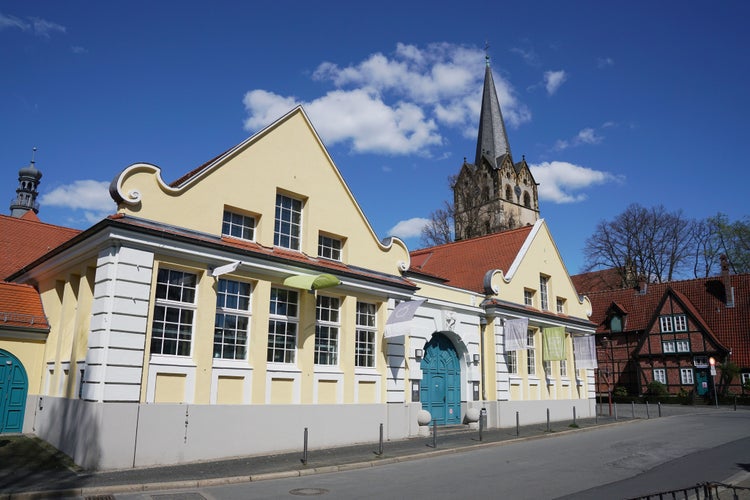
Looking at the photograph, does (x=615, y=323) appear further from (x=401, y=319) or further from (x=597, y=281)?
(x=401, y=319)

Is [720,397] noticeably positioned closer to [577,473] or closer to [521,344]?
[521,344]

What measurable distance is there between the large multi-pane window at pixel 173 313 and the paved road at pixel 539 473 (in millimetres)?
3798

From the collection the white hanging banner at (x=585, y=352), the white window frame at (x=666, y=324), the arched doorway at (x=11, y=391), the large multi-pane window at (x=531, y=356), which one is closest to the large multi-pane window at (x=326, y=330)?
the arched doorway at (x=11, y=391)

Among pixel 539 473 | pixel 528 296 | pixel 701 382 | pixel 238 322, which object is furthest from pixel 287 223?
pixel 701 382

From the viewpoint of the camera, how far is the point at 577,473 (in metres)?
12.0

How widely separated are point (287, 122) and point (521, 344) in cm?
1294

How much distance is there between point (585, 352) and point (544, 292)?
12.9ft

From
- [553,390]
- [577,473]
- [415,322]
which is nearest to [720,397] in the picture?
[553,390]

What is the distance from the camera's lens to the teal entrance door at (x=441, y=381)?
20375mm

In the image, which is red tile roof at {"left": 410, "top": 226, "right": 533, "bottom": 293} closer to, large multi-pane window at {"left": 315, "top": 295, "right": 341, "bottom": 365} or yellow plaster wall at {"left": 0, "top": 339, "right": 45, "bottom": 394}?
large multi-pane window at {"left": 315, "top": 295, "right": 341, "bottom": 365}

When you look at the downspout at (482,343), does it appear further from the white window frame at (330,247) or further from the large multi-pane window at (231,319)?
the large multi-pane window at (231,319)

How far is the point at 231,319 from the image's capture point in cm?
1423

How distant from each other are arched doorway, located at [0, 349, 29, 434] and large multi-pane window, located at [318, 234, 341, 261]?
901 cm

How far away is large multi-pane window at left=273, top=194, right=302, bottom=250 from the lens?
1584 cm
